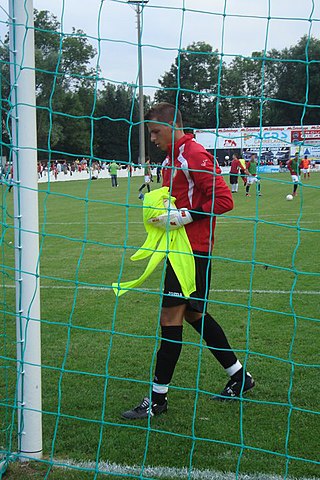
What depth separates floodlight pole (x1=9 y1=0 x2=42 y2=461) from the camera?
10.1 feet

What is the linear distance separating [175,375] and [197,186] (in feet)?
4.98

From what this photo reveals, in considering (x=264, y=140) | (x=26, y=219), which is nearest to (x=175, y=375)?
(x=26, y=219)

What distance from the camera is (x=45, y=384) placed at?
168 inches

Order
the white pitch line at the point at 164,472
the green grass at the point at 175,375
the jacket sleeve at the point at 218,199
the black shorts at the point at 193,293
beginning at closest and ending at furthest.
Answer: the white pitch line at the point at 164,472, the green grass at the point at 175,375, the jacket sleeve at the point at 218,199, the black shorts at the point at 193,293

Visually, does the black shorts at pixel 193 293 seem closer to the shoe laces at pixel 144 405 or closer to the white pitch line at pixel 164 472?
the shoe laces at pixel 144 405

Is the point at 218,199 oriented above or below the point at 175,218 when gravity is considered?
above

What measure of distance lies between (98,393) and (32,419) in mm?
948

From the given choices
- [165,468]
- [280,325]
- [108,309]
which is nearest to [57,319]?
[108,309]

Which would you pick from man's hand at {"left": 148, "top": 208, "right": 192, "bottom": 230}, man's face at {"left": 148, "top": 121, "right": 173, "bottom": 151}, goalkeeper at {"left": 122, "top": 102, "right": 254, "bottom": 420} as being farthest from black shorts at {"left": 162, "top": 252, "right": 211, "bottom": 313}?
man's face at {"left": 148, "top": 121, "right": 173, "bottom": 151}

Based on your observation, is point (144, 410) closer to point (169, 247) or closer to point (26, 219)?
point (169, 247)

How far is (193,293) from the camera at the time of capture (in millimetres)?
3730

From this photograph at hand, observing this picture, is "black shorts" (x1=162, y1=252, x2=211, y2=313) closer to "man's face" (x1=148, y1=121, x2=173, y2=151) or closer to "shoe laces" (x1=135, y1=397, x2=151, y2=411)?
"shoe laces" (x1=135, y1=397, x2=151, y2=411)

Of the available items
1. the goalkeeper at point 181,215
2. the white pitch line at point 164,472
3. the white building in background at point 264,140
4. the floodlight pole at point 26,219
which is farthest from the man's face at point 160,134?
the white pitch line at point 164,472

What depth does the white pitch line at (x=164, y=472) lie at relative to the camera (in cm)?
302
